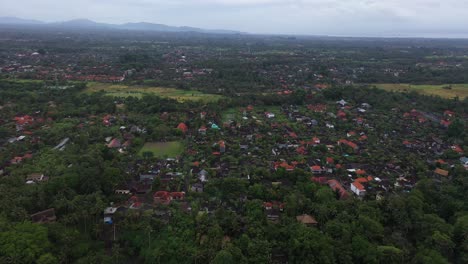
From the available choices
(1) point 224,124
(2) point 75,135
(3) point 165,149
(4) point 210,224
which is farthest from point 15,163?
(1) point 224,124

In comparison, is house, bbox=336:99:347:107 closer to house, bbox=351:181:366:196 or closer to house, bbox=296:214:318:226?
house, bbox=351:181:366:196

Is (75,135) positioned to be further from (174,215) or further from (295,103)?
(295,103)

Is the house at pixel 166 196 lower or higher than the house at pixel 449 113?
lower

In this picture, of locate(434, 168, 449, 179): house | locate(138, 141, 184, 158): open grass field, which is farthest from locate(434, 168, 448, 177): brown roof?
locate(138, 141, 184, 158): open grass field

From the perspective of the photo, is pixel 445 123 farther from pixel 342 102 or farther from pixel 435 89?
pixel 435 89

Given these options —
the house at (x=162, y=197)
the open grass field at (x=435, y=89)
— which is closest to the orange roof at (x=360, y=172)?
the house at (x=162, y=197)

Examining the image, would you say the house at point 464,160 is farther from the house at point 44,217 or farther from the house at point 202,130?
the house at point 44,217
